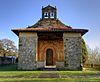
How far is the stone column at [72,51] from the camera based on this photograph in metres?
23.4

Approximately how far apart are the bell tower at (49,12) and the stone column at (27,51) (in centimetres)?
637

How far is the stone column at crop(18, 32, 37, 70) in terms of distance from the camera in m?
23.3

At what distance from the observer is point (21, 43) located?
23.4 meters

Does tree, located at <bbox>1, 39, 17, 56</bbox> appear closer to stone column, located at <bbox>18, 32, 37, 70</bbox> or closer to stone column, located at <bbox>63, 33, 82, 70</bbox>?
stone column, located at <bbox>18, 32, 37, 70</bbox>

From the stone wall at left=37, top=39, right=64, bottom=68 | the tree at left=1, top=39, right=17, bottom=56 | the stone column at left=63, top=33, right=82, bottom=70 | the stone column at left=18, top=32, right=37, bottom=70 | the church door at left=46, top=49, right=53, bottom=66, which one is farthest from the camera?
the tree at left=1, top=39, right=17, bottom=56

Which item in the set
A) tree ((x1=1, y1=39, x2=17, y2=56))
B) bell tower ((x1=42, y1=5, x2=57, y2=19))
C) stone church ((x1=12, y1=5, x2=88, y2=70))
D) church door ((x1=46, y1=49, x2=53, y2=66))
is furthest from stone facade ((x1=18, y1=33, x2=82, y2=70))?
tree ((x1=1, y1=39, x2=17, y2=56))

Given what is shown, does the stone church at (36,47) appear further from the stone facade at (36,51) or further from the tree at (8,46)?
the tree at (8,46)

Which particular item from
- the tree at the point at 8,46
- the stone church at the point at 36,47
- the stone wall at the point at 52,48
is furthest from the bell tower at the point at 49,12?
the tree at the point at 8,46

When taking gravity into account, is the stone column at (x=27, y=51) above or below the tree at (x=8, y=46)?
below

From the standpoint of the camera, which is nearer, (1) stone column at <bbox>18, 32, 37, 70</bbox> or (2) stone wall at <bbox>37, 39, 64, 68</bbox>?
(1) stone column at <bbox>18, 32, 37, 70</bbox>

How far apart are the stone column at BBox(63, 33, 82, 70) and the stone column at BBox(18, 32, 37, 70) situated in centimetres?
326

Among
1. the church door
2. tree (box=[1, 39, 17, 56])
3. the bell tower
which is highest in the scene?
the bell tower

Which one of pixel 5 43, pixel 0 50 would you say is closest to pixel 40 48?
pixel 0 50

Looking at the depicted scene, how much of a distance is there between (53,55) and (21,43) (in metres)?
6.21
